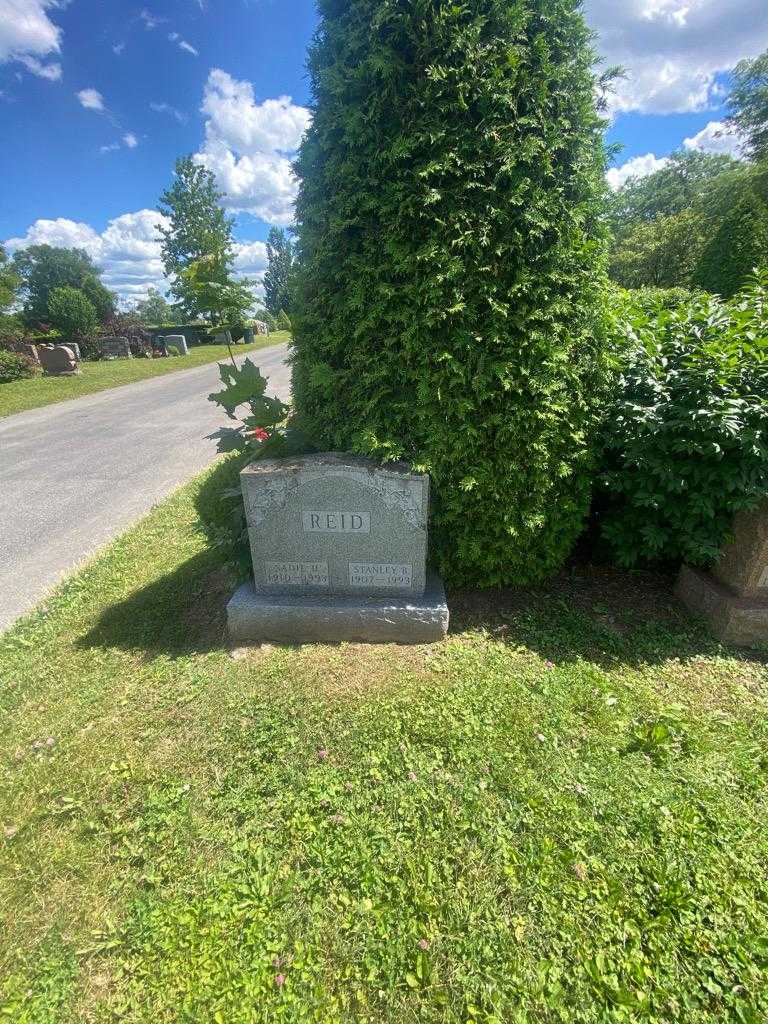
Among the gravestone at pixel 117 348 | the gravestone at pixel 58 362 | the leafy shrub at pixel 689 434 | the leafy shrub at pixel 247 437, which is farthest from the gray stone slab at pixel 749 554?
the gravestone at pixel 117 348

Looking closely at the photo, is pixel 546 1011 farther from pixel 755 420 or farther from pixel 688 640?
pixel 755 420

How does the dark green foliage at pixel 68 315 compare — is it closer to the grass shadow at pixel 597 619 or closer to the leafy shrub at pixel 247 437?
the leafy shrub at pixel 247 437

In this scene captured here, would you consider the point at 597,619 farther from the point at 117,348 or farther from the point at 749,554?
the point at 117,348

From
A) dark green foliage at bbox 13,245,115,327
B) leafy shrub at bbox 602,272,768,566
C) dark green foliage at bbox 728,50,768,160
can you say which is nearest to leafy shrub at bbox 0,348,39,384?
dark green foliage at bbox 13,245,115,327

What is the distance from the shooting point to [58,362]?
1725cm

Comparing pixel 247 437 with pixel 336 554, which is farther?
pixel 247 437

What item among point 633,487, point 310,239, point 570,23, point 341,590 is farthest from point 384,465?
point 570,23

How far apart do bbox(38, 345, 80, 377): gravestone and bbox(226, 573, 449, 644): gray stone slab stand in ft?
61.5

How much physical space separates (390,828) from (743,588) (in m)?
2.68

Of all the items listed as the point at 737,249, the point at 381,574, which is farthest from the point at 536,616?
the point at 737,249

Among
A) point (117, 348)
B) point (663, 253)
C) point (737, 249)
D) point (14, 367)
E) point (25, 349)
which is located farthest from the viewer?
point (117, 348)

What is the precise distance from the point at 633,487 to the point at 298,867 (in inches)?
115

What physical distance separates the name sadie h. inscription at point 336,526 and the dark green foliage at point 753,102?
28455mm

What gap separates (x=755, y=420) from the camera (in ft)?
8.73
